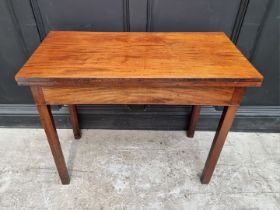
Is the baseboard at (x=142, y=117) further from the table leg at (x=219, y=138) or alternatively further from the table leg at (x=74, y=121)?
the table leg at (x=219, y=138)

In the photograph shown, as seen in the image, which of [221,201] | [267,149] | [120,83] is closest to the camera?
[120,83]

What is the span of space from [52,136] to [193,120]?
868 mm

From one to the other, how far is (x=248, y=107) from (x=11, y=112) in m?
1.63

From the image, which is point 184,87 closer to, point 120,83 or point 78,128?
point 120,83

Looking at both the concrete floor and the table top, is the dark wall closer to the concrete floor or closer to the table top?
the table top

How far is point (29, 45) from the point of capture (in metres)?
1.34

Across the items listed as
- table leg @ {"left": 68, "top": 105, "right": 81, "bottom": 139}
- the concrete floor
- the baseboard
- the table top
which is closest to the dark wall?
the table top

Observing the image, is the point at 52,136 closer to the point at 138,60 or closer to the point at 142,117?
the point at 138,60

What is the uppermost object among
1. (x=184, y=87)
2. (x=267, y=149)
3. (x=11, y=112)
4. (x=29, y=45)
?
(x=184, y=87)

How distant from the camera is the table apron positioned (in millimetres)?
887

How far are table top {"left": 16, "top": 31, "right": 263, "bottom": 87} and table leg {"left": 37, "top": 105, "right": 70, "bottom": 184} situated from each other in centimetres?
17

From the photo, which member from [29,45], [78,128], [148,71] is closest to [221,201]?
[148,71]

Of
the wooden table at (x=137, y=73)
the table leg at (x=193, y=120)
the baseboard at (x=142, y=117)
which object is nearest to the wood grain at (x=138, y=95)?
the wooden table at (x=137, y=73)

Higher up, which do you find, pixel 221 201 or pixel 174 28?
pixel 174 28
